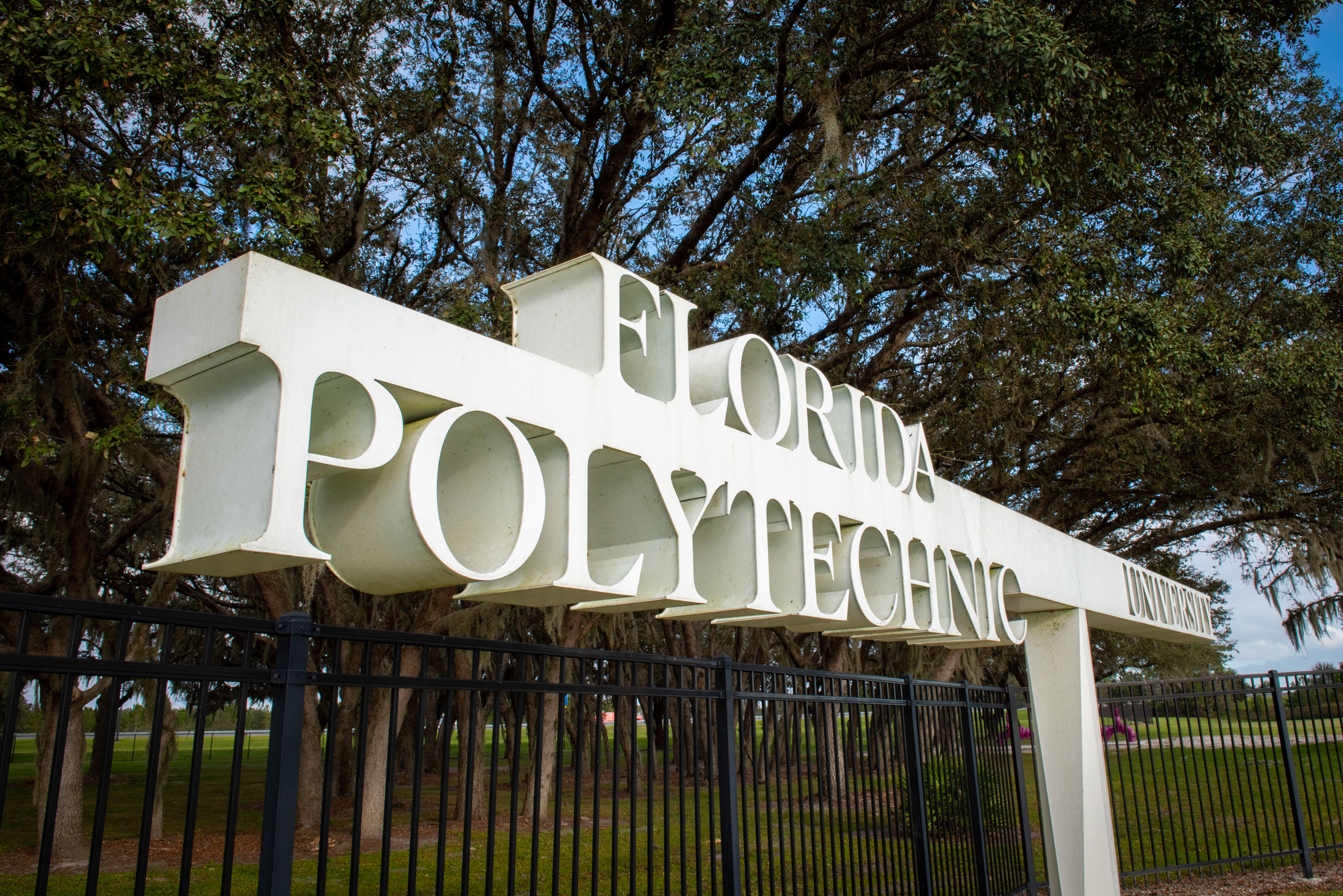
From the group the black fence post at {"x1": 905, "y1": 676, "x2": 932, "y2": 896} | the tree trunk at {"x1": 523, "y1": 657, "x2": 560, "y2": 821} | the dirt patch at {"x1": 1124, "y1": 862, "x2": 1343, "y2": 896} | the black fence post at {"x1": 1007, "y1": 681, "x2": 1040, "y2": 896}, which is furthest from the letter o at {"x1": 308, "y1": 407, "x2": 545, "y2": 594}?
the dirt patch at {"x1": 1124, "y1": 862, "x2": 1343, "y2": 896}

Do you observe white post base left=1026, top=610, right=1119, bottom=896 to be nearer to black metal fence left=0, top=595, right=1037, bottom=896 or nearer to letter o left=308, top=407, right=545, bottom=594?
black metal fence left=0, top=595, right=1037, bottom=896

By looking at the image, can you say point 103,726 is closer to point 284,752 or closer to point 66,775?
point 66,775

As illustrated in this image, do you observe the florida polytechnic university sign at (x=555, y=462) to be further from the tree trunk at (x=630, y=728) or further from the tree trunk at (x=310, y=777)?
the tree trunk at (x=310, y=777)

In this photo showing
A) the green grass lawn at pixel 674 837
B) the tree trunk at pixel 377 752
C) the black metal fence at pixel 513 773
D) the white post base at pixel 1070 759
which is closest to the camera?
the black metal fence at pixel 513 773

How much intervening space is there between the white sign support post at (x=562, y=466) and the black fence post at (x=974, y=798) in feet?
2.49

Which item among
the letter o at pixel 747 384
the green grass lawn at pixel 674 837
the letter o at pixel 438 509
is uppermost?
the letter o at pixel 747 384

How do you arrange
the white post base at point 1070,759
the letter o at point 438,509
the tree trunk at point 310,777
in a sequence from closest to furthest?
the letter o at point 438,509
the white post base at point 1070,759
the tree trunk at point 310,777

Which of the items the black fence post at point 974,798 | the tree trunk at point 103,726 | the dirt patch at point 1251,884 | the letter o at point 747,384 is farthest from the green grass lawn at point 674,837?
the letter o at point 747,384

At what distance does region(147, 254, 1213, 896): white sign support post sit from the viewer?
313 cm

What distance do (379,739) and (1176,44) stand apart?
38.5 ft

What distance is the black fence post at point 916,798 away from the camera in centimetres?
625

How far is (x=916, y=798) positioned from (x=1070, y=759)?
9.43 ft

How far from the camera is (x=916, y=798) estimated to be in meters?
6.38

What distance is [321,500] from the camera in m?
3.54
